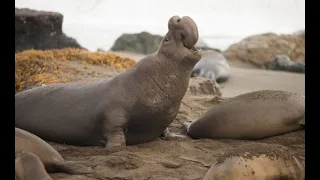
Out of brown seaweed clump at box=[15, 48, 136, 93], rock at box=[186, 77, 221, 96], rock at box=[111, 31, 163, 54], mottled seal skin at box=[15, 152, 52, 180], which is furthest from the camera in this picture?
rock at box=[111, 31, 163, 54]

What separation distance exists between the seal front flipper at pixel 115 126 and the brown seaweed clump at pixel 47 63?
2.44 meters

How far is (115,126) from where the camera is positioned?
12.6ft

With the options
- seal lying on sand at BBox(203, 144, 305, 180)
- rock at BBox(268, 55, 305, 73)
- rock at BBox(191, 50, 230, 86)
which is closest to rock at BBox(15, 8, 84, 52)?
rock at BBox(191, 50, 230, 86)

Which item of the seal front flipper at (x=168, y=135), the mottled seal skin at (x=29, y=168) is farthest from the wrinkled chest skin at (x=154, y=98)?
the mottled seal skin at (x=29, y=168)

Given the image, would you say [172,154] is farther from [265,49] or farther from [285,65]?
[265,49]

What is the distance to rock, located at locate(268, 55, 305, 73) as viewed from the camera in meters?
11.9

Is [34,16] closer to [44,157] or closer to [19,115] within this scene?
[19,115]

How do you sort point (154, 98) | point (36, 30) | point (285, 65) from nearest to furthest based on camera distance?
1. point (154, 98)
2. point (36, 30)
3. point (285, 65)

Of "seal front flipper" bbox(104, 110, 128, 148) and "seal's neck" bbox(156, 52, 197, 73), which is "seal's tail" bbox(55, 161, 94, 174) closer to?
"seal front flipper" bbox(104, 110, 128, 148)

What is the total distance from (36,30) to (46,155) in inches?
317

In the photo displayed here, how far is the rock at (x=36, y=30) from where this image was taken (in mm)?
10656

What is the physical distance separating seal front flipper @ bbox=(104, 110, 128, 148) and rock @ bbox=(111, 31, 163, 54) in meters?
11.6

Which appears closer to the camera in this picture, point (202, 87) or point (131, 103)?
point (131, 103)

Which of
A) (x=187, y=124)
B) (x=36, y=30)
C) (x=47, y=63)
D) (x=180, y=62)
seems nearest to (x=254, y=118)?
(x=187, y=124)
